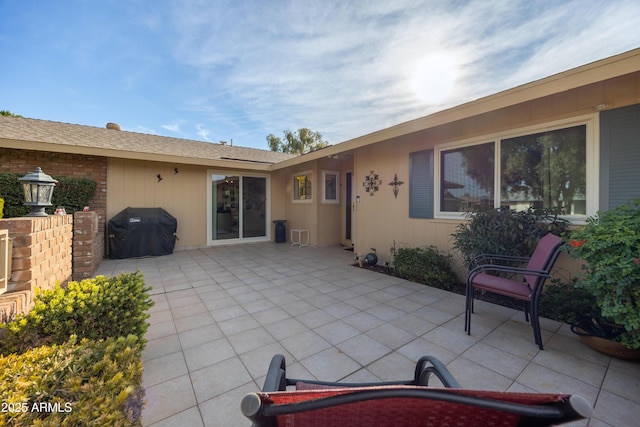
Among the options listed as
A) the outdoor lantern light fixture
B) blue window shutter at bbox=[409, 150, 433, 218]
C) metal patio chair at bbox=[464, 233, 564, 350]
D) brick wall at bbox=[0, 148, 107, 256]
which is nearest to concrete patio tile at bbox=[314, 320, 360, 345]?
metal patio chair at bbox=[464, 233, 564, 350]

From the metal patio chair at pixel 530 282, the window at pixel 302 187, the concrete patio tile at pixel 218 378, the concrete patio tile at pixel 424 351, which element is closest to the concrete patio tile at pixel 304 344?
the concrete patio tile at pixel 218 378

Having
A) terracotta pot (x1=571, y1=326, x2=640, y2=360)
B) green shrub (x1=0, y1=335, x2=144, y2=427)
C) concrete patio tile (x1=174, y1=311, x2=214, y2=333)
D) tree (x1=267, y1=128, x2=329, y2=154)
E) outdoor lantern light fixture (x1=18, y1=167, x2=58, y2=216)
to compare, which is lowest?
concrete patio tile (x1=174, y1=311, x2=214, y2=333)

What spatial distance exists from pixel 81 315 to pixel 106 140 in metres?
7.63

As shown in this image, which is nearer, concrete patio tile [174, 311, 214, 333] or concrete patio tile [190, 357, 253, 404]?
concrete patio tile [190, 357, 253, 404]

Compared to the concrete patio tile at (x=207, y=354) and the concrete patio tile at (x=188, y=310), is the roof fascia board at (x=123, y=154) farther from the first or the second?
the concrete patio tile at (x=207, y=354)

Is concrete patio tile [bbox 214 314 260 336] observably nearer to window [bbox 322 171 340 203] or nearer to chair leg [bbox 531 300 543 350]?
chair leg [bbox 531 300 543 350]

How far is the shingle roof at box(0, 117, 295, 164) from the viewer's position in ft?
19.3

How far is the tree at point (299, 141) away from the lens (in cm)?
2266

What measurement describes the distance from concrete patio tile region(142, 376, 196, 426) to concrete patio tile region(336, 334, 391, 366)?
124 centimetres

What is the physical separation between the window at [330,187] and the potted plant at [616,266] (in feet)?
19.1

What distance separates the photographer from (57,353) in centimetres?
119

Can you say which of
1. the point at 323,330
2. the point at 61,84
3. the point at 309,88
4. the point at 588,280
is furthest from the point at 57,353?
the point at 61,84

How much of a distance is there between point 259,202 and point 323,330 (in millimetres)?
6556

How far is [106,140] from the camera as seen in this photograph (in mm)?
7074
